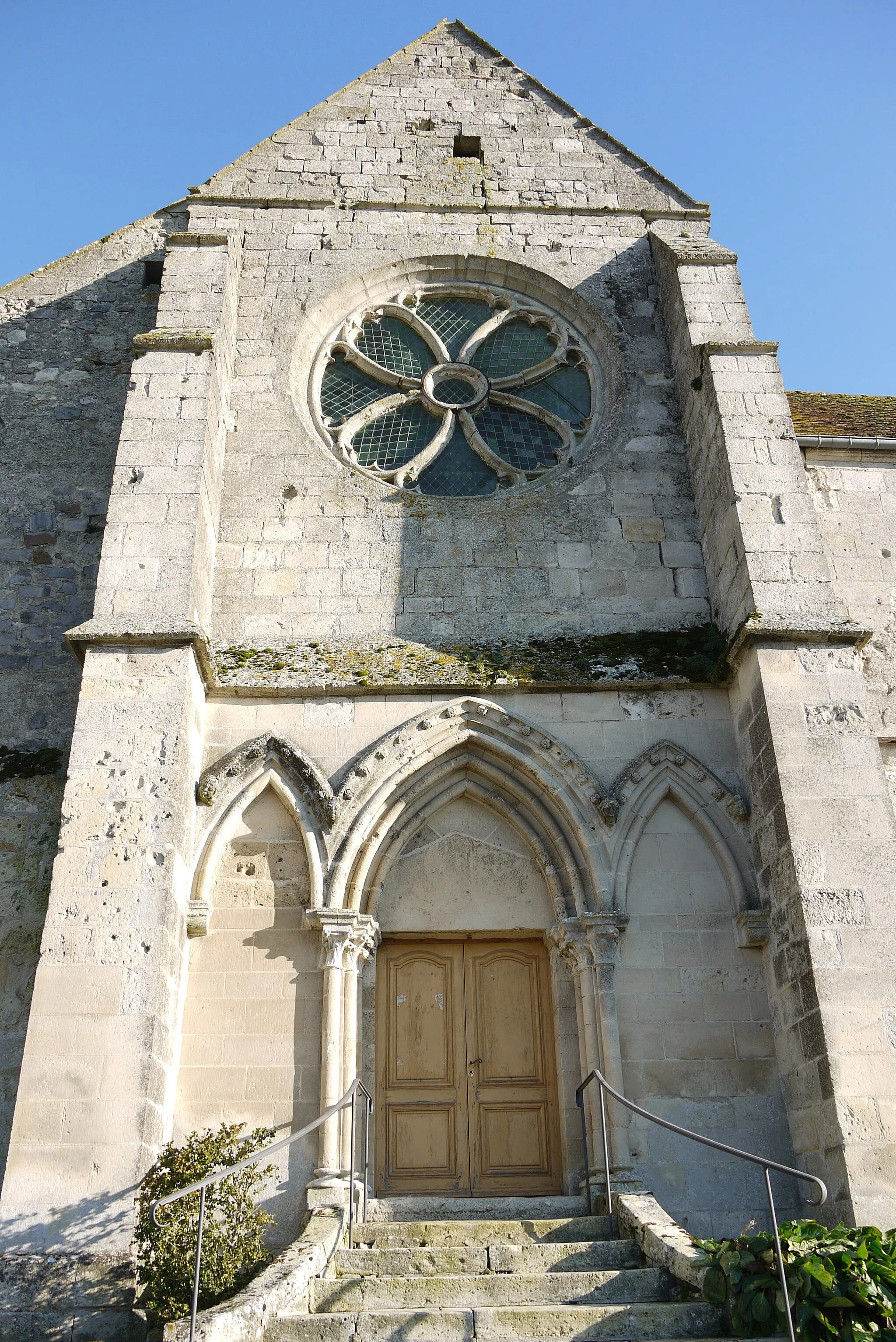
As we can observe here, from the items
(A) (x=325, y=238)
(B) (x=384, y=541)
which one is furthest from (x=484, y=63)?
(B) (x=384, y=541)

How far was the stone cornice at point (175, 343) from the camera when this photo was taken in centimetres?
820

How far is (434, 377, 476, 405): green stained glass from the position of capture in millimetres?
9398

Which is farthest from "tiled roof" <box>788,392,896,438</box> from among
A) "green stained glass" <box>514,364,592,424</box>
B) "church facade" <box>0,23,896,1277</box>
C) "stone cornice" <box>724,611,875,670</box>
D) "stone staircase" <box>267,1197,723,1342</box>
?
"stone staircase" <box>267,1197,723,1342</box>

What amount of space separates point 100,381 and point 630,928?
6.14 m

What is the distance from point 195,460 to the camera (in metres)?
7.69

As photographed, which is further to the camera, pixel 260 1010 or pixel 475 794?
pixel 475 794

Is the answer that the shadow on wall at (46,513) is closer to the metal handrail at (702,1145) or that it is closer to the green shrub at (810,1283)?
the metal handrail at (702,1145)

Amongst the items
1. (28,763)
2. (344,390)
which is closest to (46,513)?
(28,763)

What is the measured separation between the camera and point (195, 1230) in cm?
510

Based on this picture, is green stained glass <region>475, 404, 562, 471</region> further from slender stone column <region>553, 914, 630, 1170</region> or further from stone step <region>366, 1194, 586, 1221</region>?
stone step <region>366, 1194, 586, 1221</region>

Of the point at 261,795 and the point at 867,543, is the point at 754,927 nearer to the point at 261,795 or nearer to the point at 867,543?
the point at 261,795

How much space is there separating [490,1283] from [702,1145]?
5.77 ft

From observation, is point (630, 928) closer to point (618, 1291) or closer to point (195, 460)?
point (618, 1291)

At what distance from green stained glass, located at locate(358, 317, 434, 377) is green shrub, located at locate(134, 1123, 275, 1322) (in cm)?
626
